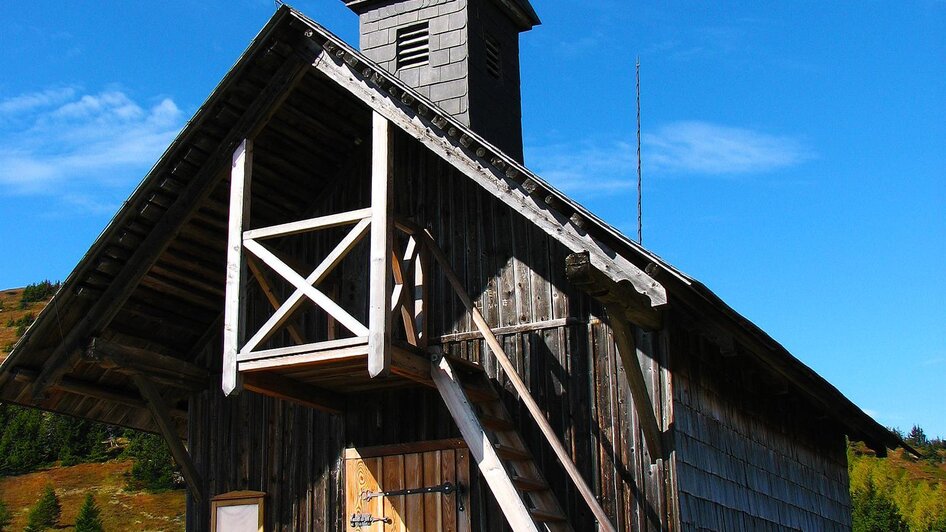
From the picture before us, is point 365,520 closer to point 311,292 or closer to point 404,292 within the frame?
point 404,292

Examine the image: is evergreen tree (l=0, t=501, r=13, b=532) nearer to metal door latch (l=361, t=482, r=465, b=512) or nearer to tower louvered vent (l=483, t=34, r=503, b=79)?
tower louvered vent (l=483, t=34, r=503, b=79)

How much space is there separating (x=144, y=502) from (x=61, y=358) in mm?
31484

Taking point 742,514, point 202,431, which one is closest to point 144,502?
point 202,431

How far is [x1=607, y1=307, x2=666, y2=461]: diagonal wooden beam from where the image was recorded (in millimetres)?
9636

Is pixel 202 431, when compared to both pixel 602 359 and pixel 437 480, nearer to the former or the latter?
pixel 437 480

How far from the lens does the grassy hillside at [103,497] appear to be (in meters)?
39.8

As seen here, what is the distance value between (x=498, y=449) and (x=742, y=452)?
11.9ft

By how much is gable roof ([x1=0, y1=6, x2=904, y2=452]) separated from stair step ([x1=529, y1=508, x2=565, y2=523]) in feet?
6.92

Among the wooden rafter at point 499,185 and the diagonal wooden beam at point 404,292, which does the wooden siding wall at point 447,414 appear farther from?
the wooden rafter at point 499,185

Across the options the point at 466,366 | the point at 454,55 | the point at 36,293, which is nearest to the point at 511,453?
the point at 466,366

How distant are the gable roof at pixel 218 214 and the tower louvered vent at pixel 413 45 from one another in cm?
272

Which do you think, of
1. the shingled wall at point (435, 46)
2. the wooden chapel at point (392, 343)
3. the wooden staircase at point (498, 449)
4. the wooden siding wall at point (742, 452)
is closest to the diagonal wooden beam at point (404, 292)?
the wooden chapel at point (392, 343)

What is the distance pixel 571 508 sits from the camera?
1109 centimetres

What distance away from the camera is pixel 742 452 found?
12.9 metres
